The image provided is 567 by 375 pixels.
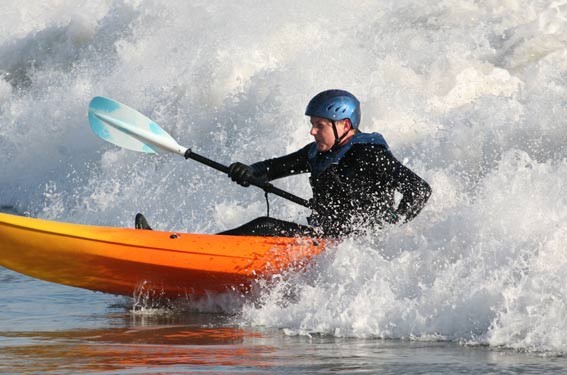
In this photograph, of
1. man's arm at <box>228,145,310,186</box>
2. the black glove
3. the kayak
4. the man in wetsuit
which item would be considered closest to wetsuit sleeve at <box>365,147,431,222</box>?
the man in wetsuit

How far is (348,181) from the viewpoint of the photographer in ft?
21.3

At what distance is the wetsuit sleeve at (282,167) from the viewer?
6.96m

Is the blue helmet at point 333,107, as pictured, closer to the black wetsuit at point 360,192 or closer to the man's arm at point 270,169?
the black wetsuit at point 360,192

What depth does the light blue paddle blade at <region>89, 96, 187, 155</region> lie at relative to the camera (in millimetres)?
7832

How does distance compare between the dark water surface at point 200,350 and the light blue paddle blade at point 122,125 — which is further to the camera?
the light blue paddle blade at point 122,125

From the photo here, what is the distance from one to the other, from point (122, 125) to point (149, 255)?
1412 mm

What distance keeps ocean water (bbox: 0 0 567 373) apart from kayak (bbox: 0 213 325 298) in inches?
5.9

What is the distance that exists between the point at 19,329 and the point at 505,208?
8.16 ft

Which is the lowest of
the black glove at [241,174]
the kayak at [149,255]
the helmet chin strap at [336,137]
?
the kayak at [149,255]

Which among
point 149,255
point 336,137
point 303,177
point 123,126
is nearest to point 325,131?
point 336,137

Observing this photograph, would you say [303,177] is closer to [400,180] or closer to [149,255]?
[149,255]

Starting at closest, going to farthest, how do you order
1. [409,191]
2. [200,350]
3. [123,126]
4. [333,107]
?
1. [200,350]
2. [409,191]
3. [333,107]
4. [123,126]

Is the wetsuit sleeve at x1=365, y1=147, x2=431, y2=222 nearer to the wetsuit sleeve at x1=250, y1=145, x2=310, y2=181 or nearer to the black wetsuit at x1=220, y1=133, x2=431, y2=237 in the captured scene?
the black wetsuit at x1=220, y1=133, x2=431, y2=237

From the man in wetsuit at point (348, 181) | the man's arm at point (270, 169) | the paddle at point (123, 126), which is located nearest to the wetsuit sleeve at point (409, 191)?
the man in wetsuit at point (348, 181)
